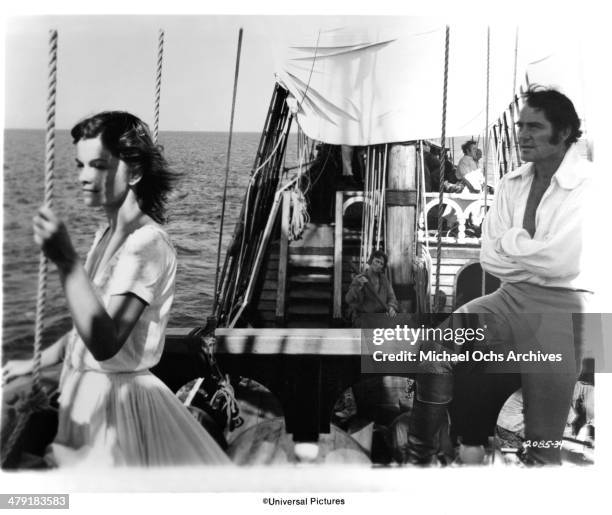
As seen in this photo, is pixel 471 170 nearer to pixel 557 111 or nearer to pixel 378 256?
pixel 557 111

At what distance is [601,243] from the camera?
294cm

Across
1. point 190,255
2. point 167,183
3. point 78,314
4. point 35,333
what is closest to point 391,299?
point 190,255

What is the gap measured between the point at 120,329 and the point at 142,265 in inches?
11.3

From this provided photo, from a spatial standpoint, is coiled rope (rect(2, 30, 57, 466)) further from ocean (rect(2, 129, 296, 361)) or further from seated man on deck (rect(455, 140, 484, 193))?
seated man on deck (rect(455, 140, 484, 193))

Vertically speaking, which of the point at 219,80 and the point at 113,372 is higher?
the point at 219,80

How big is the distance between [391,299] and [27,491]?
180 cm

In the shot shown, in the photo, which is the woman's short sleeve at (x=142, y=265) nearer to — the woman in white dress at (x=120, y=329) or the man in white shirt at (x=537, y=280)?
the woman in white dress at (x=120, y=329)

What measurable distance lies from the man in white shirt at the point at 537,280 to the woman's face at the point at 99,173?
5.19ft

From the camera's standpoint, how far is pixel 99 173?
281cm

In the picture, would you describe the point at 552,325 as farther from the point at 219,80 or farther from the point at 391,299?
the point at 219,80

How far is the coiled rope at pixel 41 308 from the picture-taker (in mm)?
2732

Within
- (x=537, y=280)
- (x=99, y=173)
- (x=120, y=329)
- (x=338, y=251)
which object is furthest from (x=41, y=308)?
(x=537, y=280)

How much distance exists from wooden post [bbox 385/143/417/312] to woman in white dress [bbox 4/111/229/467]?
0.98m

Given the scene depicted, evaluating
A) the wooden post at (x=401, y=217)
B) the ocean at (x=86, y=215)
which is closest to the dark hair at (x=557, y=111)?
the wooden post at (x=401, y=217)
